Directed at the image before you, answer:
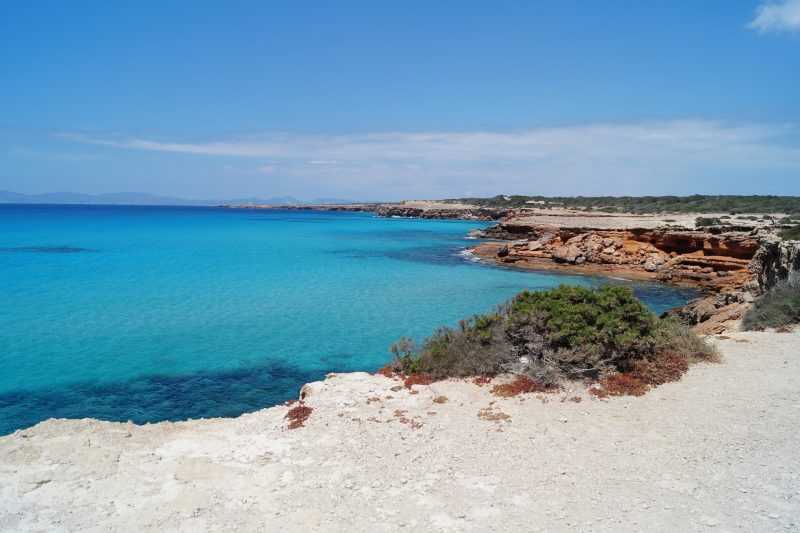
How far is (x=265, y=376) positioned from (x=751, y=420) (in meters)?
10.9

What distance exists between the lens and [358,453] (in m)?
7.16

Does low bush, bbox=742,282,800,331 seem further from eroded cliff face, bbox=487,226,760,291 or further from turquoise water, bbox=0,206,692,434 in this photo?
eroded cliff face, bbox=487,226,760,291

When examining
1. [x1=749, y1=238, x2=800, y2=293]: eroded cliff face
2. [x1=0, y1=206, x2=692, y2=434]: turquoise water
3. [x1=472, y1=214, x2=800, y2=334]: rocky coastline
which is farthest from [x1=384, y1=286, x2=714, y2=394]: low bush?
[x1=472, y1=214, x2=800, y2=334]: rocky coastline

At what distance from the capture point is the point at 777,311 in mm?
13094

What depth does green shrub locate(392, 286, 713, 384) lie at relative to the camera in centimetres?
945

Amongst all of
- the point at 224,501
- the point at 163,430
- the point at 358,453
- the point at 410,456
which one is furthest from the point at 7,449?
the point at 410,456

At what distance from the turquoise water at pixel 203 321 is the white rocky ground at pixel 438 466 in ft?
14.3

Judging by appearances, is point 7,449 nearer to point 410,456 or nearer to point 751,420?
point 410,456

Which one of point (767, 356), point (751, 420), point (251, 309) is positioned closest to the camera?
point (751, 420)

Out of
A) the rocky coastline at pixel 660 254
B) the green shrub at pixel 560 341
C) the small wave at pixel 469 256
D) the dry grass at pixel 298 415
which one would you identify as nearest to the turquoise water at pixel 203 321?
the small wave at pixel 469 256

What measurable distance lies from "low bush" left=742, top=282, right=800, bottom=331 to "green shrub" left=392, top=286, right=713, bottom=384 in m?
3.78

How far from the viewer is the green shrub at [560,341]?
31.0 feet

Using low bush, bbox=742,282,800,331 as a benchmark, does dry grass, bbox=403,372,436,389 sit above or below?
below

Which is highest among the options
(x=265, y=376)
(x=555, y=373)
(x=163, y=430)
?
(x=555, y=373)
